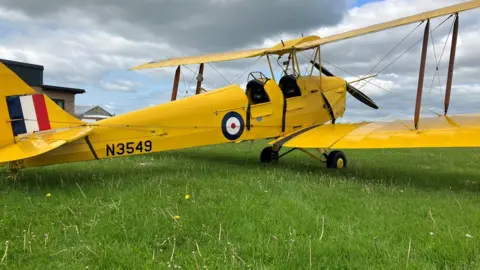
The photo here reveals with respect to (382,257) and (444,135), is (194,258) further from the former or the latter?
(444,135)

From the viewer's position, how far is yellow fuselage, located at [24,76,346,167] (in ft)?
22.0

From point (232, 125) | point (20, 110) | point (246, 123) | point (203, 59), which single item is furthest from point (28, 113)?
point (203, 59)

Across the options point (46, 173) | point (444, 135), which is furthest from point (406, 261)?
point (46, 173)

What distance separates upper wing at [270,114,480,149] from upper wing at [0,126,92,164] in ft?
14.7

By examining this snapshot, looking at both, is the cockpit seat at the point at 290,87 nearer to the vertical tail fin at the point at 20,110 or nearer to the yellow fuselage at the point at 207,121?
the yellow fuselage at the point at 207,121

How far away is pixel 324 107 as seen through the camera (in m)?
10.4

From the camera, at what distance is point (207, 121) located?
8266 millimetres

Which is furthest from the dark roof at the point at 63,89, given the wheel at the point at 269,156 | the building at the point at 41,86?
the wheel at the point at 269,156

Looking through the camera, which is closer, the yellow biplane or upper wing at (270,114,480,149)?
the yellow biplane

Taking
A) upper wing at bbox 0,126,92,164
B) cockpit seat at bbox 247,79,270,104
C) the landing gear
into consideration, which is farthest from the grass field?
the landing gear

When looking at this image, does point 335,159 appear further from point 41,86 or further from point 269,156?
point 41,86

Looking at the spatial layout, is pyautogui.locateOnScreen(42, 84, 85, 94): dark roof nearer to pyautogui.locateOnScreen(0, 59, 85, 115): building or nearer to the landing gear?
pyautogui.locateOnScreen(0, 59, 85, 115): building

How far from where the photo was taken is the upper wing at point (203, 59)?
420 inches

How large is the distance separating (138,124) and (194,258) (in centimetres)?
453
